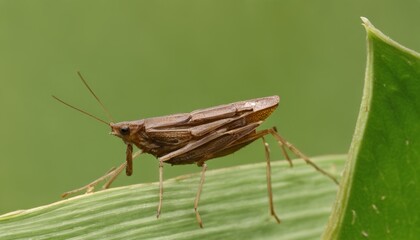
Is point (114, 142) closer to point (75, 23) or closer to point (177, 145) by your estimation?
point (75, 23)

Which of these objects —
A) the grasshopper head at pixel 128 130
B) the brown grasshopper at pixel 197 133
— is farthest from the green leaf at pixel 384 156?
the grasshopper head at pixel 128 130

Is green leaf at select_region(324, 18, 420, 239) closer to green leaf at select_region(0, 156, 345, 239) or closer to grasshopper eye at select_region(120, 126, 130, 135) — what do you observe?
green leaf at select_region(0, 156, 345, 239)

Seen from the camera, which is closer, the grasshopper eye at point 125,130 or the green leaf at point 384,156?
the green leaf at point 384,156

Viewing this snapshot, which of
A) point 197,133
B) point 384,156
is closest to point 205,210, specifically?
point 197,133

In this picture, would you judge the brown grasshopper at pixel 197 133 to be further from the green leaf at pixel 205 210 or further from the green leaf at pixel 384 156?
the green leaf at pixel 384 156

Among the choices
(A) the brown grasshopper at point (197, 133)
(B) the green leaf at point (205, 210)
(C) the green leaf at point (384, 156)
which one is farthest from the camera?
(A) the brown grasshopper at point (197, 133)
